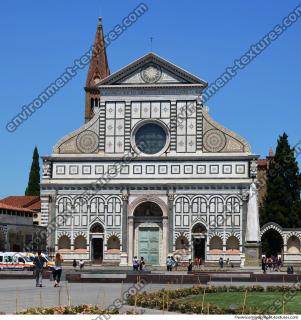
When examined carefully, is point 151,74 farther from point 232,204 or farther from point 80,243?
point 80,243

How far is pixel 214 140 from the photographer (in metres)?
62.2

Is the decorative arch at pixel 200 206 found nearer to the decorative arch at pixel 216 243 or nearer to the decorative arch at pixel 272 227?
the decorative arch at pixel 216 243

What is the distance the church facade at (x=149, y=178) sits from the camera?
2419 inches

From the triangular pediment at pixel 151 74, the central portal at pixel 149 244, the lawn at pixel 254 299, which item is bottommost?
the lawn at pixel 254 299

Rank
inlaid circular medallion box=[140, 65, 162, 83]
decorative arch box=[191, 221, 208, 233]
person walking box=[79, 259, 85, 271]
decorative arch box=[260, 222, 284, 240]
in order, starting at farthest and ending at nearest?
inlaid circular medallion box=[140, 65, 162, 83]
decorative arch box=[191, 221, 208, 233]
decorative arch box=[260, 222, 284, 240]
person walking box=[79, 259, 85, 271]

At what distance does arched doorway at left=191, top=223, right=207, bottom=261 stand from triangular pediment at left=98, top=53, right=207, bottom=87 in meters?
12.0

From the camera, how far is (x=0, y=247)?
63.5 meters

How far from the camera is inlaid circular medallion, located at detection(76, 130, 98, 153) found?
63438 millimetres

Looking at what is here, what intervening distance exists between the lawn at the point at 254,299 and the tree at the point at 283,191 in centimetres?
4356

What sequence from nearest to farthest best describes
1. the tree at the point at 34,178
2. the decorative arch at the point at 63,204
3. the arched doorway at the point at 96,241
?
1. the arched doorway at the point at 96,241
2. the decorative arch at the point at 63,204
3. the tree at the point at 34,178

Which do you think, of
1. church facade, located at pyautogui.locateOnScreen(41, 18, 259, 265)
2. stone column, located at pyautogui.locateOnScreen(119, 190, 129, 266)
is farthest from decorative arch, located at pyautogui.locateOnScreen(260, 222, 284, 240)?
stone column, located at pyautogui.locateOnScreen(119, 190, 129, 266)

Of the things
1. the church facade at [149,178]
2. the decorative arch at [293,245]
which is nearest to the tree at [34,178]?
the church facade at [149,178]

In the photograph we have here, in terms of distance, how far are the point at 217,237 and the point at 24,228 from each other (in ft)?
55.2

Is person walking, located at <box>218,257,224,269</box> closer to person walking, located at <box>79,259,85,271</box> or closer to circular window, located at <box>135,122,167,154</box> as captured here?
Result: circular window, located at <box>135,122,167,154</box>
